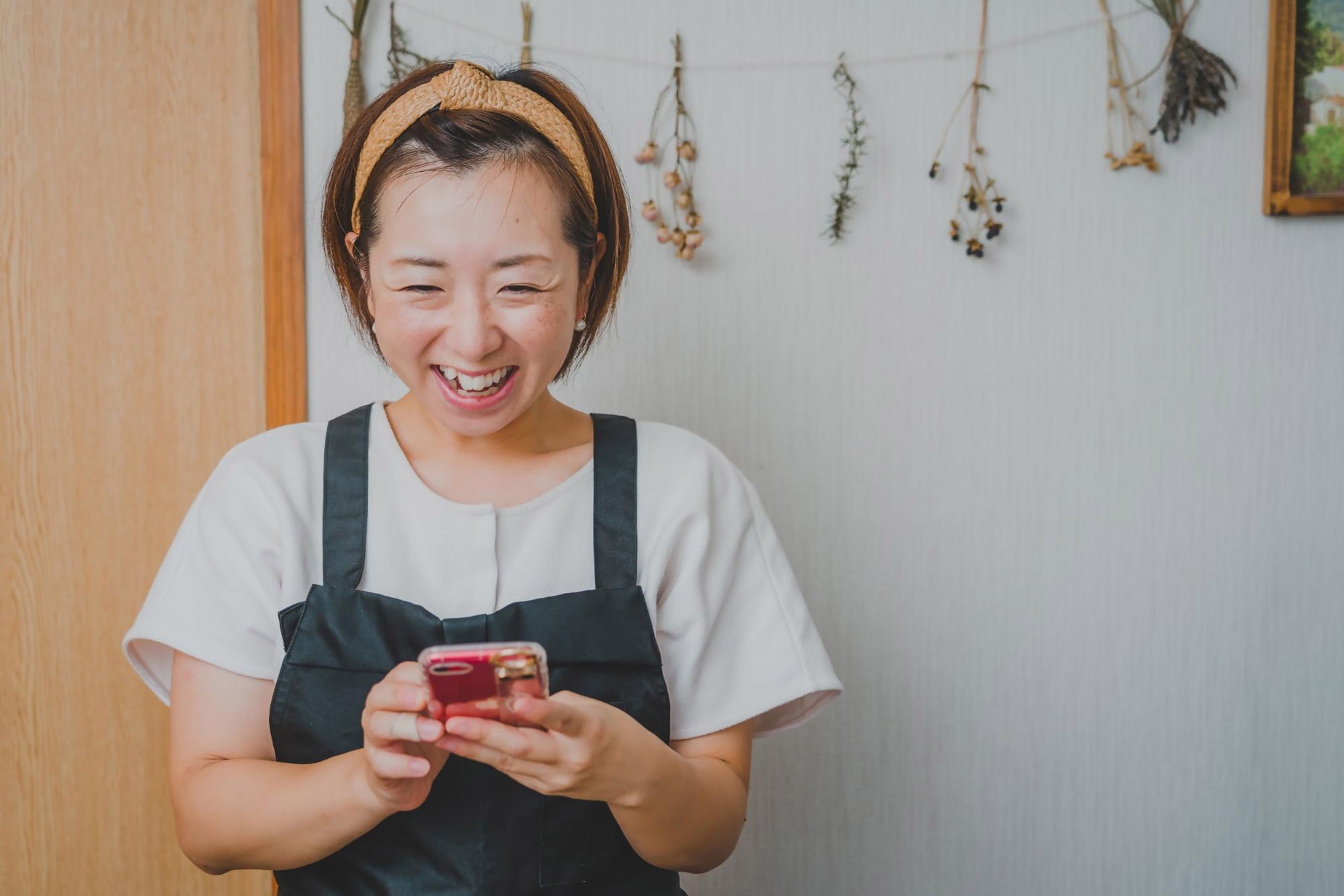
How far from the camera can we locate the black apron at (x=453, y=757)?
3.30 ft

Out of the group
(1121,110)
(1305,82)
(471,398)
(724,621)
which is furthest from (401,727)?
(1305,82)

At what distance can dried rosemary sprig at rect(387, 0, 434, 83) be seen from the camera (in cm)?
148

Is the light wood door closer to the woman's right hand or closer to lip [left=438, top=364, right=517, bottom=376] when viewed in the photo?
lip [left=438, top=364, right=517, bottom=376]

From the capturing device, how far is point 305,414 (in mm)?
1543

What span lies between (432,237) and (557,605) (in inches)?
15.4

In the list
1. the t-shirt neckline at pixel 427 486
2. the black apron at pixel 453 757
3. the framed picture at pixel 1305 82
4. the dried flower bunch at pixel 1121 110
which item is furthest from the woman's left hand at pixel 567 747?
the framed picture at pixel 1305 82

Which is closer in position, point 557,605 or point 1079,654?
point 557,605

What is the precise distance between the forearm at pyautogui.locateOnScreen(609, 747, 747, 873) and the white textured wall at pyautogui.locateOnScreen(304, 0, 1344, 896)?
565 millimetres

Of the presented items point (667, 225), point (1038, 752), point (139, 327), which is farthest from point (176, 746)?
point (1038, 752)

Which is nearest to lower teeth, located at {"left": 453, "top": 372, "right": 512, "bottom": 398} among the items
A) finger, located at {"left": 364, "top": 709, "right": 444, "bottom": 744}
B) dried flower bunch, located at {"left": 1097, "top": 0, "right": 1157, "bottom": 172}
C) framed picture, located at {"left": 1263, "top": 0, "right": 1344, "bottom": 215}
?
finger, located at {"left": 364, "top": 709, "right": 444, "bottom": 744}

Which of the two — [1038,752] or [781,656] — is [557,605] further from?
[1038,752]

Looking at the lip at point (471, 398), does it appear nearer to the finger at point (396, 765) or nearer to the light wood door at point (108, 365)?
the finger at point (396, 765)

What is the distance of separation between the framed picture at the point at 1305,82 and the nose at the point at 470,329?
130 centimetres

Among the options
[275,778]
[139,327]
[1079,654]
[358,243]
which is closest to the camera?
[275,778]
